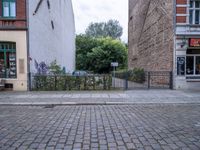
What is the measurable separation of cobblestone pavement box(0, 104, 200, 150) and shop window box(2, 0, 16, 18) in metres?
10.5

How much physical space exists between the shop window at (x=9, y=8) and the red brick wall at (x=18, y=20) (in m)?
0.32

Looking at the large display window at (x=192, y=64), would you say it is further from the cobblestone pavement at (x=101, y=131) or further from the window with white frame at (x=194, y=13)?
the cobblestone pavement at (x=101, y=131)

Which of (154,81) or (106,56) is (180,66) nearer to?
(154,81)

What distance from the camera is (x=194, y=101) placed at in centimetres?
1225

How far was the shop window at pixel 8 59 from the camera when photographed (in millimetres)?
16969

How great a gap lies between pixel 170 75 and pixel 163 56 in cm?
255

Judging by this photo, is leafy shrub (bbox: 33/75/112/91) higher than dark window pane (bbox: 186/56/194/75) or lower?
lower

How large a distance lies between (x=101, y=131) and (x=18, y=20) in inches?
515

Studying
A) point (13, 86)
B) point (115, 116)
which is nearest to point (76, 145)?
point (115, 116)

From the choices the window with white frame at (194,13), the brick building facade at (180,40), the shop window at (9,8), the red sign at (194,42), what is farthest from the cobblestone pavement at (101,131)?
the window with white frame at (194,13)

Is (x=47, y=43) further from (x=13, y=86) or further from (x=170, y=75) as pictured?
(x=170, y=75)

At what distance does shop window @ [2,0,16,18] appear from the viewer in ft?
55.1

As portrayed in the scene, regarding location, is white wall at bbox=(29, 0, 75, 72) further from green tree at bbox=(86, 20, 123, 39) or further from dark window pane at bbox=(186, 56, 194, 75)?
green tree at bbox=(86, 20, 123, 39)

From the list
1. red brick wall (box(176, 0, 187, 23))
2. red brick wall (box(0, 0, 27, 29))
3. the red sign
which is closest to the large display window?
the red sign
